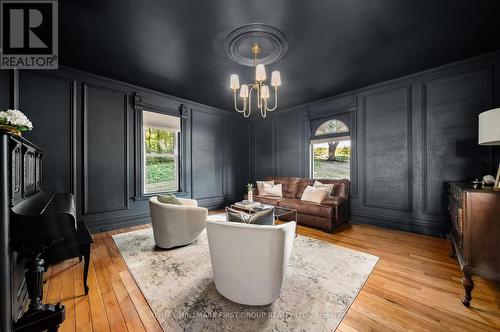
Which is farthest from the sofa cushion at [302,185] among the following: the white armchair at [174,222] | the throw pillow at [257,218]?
the throw pillow at [257,218]

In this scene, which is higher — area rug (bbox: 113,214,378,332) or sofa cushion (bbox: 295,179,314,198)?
sofa cushion (bbox: 295,179,314,198)

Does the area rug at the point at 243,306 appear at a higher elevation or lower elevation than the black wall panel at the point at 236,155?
lower

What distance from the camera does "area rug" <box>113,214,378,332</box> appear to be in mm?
1503

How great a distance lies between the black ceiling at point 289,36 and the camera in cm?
198

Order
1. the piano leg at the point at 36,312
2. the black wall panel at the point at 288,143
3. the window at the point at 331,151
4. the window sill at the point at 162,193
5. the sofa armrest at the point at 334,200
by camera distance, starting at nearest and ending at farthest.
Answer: the piano leg at the point at 36,312
the sofa armrest at the point at 334,200
the window sill at the point at 162,193
the window at the point at 331,151
the black wall panel at the point at 288,143

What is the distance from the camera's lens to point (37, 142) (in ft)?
9.75

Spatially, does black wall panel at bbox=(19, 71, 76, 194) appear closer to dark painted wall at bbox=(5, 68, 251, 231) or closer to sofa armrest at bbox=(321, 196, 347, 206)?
dark painted wall at bbox=(5, 68, 251, 231)

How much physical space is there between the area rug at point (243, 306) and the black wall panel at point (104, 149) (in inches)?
45.8

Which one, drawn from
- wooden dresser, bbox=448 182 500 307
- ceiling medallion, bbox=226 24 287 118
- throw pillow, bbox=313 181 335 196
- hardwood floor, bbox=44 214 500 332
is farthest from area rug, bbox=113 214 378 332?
ceiling medallion, bbox=226 24 287 118

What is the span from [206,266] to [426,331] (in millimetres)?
1992

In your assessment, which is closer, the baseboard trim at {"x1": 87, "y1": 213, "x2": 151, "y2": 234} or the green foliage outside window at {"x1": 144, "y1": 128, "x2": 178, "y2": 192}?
the baseboard trim at {"x1": 87, "y1": 213, "x2": 151, "y2": 234}

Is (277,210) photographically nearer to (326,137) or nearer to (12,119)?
(326,137)

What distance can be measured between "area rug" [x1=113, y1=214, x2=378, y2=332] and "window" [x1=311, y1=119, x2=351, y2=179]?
7.28 ft

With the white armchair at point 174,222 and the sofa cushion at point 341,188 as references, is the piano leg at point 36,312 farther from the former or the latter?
the sofa cushion at point 341,188
